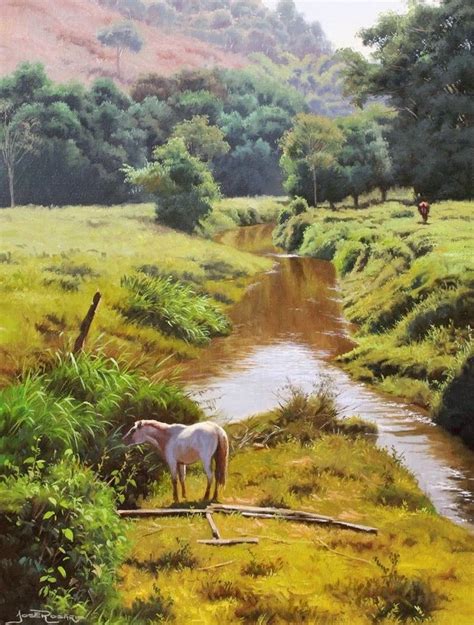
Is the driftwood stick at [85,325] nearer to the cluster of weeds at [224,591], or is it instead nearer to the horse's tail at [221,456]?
the horse's tail at [221,456]

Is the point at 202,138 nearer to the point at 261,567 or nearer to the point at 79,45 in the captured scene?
the point at 79,45

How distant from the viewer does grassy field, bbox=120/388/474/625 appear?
4000mm

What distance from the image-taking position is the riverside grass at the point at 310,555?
13.1ft

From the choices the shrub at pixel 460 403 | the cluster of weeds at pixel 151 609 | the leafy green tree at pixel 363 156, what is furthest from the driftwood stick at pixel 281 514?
the leafy green tree at pixel 363 156

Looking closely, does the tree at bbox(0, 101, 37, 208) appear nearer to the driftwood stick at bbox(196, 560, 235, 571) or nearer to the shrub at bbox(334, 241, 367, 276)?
the shrub at bbox(334, 241, 367, 276)

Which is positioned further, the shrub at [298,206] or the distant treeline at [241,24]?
the distant treeline at [241,24]

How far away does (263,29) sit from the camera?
6.25 metres

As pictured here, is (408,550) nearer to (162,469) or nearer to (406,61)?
(162,469)

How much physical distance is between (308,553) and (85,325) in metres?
1.99

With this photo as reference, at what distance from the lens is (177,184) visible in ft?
19.3

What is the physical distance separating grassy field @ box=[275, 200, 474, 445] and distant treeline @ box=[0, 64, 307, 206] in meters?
0.70

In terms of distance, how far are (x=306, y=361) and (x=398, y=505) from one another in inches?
50.4

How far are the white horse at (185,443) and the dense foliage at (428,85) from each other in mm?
2950
